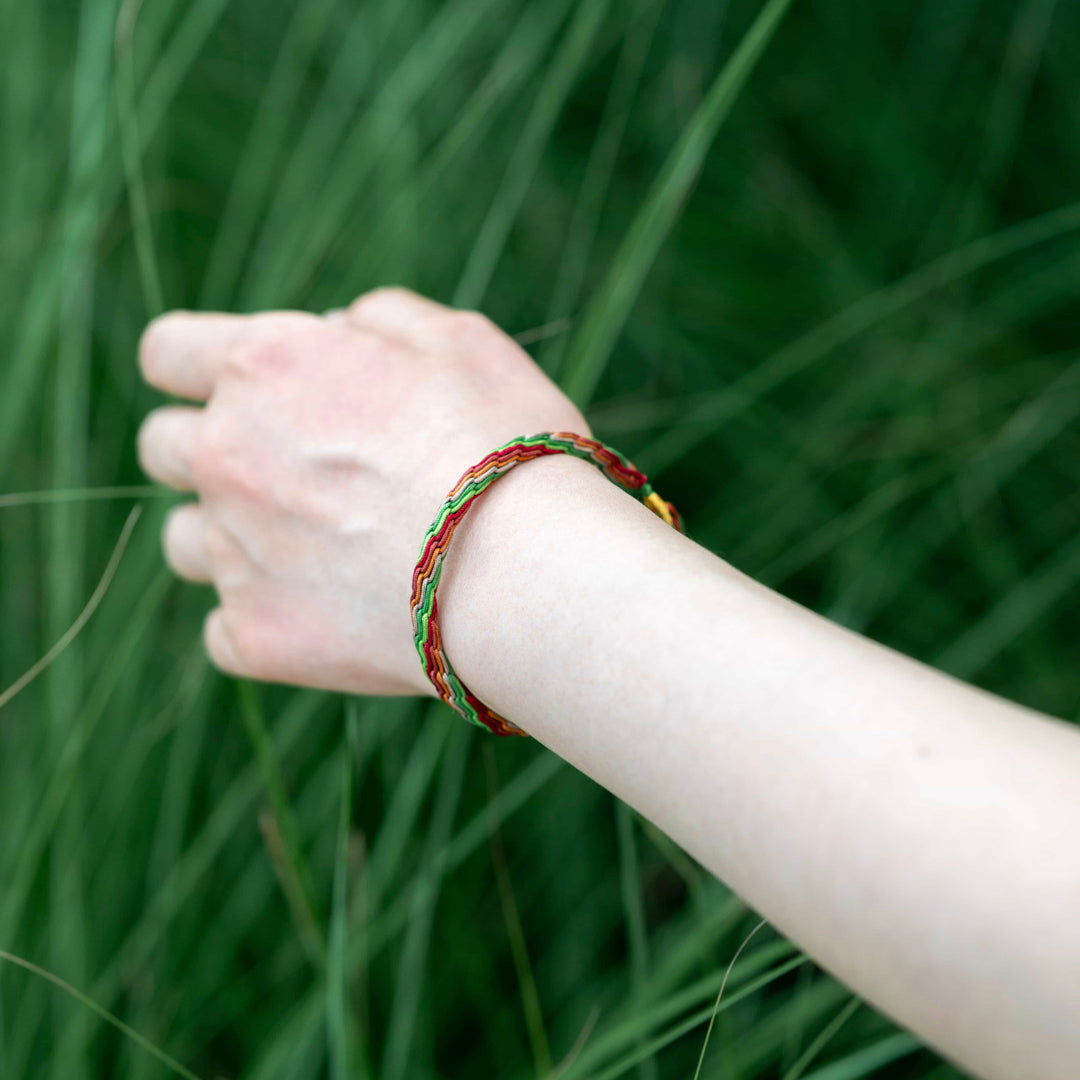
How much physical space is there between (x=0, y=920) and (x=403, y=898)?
0.63 ft

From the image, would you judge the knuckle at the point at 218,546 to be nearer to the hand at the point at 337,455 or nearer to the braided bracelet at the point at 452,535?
the hand at the point at 337,455

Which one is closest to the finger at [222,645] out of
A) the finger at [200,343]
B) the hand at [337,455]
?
the hand at [337,455]

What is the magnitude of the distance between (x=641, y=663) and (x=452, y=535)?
0.33 ft

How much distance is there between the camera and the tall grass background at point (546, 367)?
0.51 meters

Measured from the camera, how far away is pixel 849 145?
31.5 inches

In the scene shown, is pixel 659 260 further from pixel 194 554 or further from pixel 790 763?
pixel 790 763

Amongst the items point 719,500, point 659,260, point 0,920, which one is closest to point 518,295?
point 659,260

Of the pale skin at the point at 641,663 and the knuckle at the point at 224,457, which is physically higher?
the pale skin at the point at 641,663

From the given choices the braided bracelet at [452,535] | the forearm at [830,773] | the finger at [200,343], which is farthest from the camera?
the finger at [200,343]

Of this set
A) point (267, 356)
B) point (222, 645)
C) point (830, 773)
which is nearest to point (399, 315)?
point (267, 356)

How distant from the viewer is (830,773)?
0.22 meters

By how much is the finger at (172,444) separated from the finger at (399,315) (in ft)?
0.29

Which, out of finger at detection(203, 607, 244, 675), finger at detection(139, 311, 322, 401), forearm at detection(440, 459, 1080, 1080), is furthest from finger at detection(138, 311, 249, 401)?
forearm at detection(440, 459, 1080, 1080)

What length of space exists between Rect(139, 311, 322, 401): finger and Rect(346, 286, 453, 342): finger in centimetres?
2
